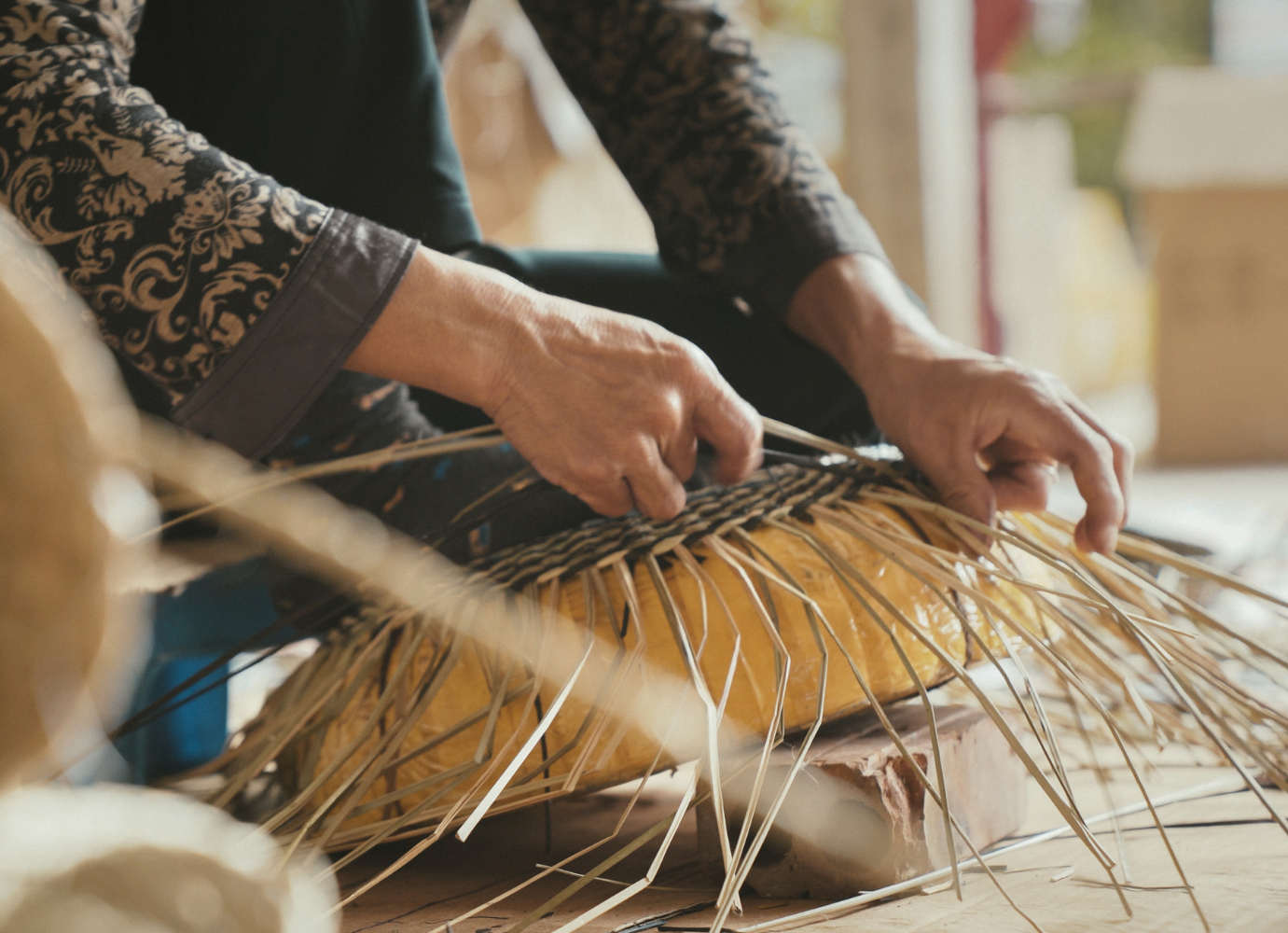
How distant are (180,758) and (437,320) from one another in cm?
60

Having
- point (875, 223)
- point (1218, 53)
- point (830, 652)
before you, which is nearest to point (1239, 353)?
point (875, 223)

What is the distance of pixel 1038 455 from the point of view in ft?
2.30

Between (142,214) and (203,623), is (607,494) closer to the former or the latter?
(142,214)

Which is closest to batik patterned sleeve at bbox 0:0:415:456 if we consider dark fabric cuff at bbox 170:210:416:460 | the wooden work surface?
dark fabric cuff at bbox 170:210:416:460

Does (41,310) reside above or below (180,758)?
above

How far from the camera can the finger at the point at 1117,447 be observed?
67cm

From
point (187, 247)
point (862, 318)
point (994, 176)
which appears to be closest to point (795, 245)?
point (862, 318)

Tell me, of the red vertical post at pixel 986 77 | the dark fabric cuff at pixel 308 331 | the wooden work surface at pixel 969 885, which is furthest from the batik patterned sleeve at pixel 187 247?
the red vertical post at pixel 986 77

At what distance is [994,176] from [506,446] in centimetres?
334

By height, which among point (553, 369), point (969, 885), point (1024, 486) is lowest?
point (969, 885)

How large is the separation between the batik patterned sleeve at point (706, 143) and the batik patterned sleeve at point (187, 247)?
0.41 meters

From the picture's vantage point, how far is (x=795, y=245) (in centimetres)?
87

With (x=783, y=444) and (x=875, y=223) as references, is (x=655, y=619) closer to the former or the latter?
(x=783, y=444)

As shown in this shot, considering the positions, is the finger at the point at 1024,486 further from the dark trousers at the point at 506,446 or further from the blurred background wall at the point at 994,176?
the blurred background wall at the point at 994,176
